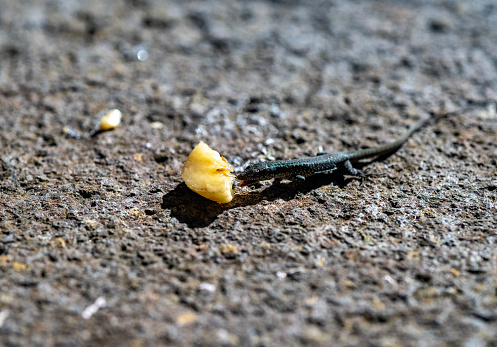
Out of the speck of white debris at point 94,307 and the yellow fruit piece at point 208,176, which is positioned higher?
the yellow fruit piece at point 208,176

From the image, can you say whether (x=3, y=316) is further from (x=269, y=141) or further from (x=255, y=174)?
(x=269, y=141)

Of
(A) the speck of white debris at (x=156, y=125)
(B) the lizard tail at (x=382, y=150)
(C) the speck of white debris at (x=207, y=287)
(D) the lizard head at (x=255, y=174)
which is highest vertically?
(B) the lizard tail at (x=382, y=150)

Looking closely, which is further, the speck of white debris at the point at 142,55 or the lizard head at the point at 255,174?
the speck of white debris at the point at 142,55

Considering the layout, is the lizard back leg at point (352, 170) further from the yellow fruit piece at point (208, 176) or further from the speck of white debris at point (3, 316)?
the speck of white debris at point (3, 316)

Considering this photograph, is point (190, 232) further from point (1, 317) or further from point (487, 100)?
point (487, 100)

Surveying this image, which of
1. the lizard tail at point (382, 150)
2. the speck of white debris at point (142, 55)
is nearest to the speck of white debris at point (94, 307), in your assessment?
the lizard tail at point (382, 150)

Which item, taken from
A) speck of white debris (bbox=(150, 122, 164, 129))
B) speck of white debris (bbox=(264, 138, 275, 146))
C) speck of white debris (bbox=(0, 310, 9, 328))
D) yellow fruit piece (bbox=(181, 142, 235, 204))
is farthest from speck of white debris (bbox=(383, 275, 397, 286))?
speck of white debris (bbox=(150, 122, 164, 129))

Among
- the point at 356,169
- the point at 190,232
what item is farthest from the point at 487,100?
the point at 190,232

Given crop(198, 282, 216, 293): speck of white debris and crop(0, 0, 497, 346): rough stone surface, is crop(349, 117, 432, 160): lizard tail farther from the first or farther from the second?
crop(198, 282, 216, 293): speck of white debris
